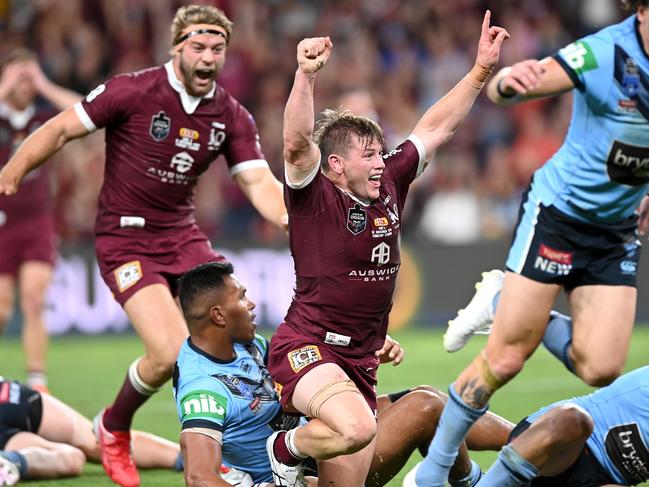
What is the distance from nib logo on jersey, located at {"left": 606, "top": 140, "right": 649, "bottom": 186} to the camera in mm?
5211

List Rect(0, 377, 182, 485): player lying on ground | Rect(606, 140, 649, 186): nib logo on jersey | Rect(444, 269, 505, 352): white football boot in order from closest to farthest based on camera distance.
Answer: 1. Rect(606, 140, 649, 186): nib logo on jersey
2. Rect(444, 269, 505, 352): white football boot
3. Rect(0, 377, 182, 485): player lying on ground

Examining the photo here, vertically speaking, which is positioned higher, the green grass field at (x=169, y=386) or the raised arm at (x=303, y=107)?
the raised arm at (x=303, y=107)

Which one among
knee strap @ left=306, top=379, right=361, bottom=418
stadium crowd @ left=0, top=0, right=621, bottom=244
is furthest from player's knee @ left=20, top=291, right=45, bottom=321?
knee strap @ left=306, top=379, right=361, bottom=418

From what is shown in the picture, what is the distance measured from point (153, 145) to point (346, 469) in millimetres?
2603

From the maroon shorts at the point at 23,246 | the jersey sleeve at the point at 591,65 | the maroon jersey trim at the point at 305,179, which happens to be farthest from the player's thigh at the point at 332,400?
the maroon shorts at the point at 23,246

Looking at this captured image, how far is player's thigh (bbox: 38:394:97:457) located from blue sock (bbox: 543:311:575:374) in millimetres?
2822

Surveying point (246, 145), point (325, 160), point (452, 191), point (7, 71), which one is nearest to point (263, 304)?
point (452, 191)

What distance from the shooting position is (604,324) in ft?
17.6

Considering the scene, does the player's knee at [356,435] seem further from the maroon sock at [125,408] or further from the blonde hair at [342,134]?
the maroon sock at [125,408]

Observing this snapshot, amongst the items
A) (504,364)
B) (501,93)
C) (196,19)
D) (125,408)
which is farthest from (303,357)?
(196,19)

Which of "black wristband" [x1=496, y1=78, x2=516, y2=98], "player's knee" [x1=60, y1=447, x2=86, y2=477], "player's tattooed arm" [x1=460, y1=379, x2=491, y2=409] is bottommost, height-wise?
"player's knee" [x1=60, y1=447, x2=86, y2=477]

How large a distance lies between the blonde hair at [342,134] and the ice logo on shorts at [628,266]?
126 cm

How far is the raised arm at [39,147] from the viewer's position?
6.50m

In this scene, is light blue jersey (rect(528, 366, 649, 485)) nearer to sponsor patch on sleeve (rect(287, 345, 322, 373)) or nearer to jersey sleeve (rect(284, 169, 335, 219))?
sponsor patch on sleeve (rect(287, 345, 322, 373))
